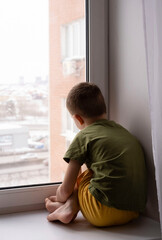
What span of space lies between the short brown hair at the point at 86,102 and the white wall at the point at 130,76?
14 cm

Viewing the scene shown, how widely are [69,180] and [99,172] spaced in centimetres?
14

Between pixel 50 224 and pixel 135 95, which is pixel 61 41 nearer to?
pixel 135 95

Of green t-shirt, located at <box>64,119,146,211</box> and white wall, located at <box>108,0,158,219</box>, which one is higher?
white wall, located at <box>108,0,158,219</box>

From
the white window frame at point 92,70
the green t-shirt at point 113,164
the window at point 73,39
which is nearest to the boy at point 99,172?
the green t-shirt at point 113,164

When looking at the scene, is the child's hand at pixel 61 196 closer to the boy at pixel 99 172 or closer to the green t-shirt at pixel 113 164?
the boy at pixel 99 172

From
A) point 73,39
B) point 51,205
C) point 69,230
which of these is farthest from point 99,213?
point 73,39

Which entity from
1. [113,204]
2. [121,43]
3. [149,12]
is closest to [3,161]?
[113,204]

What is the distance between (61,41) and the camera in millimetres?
1539

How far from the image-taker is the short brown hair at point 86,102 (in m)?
1.38

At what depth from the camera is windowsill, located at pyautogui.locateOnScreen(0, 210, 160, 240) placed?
4.02 feet

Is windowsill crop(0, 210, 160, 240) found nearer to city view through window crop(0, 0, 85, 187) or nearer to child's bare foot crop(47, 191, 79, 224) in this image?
child's bare foot crop(47, 191, 79, 224)

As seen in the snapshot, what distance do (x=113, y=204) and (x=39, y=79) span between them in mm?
622

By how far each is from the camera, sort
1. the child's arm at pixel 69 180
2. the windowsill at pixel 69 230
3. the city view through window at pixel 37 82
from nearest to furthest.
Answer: the windowsill at pixel 69 230 < the child's arm at pixel 69 180 < the city view through window at pixel 37 82

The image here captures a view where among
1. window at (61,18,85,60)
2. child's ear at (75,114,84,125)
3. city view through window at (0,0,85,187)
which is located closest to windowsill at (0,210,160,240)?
city view through window at (0,0,85,187)
